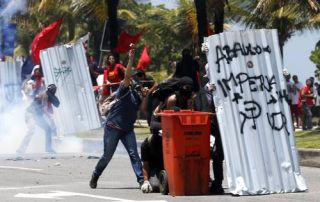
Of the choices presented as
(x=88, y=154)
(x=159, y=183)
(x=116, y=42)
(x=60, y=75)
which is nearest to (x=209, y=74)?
(x=159, y=183)

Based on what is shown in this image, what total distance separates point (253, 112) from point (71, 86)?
11858mm

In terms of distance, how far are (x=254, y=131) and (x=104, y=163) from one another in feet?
7.21

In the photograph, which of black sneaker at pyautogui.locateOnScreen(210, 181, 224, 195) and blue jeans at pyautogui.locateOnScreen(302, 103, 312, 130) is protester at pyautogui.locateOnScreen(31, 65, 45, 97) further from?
black sneaker at pyautogui.locateOnScreen(210, 181, 224, 195)

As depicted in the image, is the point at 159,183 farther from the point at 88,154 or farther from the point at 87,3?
the point at 87,3

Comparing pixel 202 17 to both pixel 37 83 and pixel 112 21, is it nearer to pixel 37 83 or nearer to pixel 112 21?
pixel 37 83

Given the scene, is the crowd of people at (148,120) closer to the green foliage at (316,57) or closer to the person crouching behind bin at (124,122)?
the person crouching behind bin at (124,122)

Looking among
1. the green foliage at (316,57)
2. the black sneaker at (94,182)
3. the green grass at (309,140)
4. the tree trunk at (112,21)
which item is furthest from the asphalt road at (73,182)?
the green foliage at (316,57)

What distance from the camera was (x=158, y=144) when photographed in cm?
1336

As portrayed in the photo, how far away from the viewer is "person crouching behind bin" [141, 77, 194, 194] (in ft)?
42.6

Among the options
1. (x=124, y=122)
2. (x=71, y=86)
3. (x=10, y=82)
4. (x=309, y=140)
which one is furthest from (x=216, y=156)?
(x=10, y=82)

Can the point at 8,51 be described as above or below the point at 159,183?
above

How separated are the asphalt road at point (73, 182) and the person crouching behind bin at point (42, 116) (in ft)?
3.87

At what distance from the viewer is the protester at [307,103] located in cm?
2740

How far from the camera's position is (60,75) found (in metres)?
24.5
